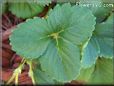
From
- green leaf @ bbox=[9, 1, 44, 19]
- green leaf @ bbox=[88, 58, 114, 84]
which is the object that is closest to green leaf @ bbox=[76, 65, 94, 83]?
green leaf @ bbox=[88, 58, 114, 84]

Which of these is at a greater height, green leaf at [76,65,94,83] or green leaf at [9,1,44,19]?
green leaf at [9,1,44,19]

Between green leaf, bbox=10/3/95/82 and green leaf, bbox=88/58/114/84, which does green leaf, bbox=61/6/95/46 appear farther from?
green leaf, bbox=88/58/114/84

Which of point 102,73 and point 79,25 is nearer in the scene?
point 79,25

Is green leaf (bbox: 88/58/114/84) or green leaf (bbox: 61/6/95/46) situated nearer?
green leaf (bbox: 61/6/95/46)

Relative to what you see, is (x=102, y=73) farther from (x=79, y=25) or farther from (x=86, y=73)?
(x=79, y=25)

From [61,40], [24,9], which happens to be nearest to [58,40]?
[61,40]

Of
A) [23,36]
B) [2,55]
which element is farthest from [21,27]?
[2,55]

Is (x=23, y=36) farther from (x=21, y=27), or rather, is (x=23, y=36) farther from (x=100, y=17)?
(x=100, y=17)

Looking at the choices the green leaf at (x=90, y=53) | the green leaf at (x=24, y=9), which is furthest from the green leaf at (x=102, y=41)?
the green leaf at (x=24, y=9)
